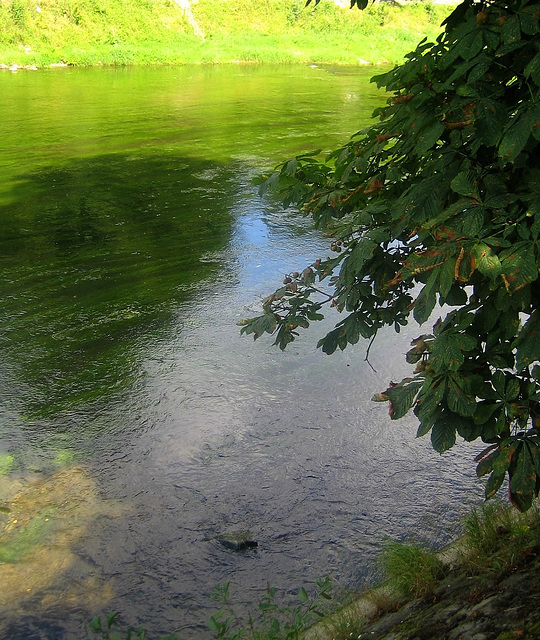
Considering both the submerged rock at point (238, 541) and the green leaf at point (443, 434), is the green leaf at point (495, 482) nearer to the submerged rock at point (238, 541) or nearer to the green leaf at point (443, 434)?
the green leaf at point (443, 434)

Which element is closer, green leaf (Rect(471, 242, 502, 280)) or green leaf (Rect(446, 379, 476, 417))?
green leaf (Rect(471, 242, 502, 280))

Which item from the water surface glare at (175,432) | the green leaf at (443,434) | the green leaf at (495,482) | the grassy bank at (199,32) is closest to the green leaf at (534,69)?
the green leaf at (443,434)

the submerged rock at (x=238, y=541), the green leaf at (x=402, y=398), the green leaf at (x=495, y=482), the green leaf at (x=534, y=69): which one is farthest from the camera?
the submerged rock at (x=238, y=541)

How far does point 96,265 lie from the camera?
764 cm

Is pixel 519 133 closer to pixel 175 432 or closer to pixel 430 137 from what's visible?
pixel 430 137

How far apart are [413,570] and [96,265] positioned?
5.33m

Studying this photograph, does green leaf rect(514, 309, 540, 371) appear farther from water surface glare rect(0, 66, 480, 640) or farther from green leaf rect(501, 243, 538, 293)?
water surface glare rect(0, 66, 480, 640)

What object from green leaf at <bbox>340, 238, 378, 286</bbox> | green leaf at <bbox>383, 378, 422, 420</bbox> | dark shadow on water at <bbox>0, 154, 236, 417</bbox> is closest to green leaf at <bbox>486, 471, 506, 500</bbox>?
green leaf at <bbox>383, 378, 422, 420</bbox>

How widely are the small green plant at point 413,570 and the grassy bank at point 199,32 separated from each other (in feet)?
85.4

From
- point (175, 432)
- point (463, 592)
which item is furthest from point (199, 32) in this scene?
point (463, 592)

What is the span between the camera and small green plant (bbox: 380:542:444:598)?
3094mm

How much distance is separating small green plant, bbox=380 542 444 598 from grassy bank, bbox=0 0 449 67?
85.4ft

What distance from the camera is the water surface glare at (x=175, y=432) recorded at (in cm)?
362

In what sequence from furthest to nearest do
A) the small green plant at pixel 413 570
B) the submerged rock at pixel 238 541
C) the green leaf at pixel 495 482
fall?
the submerged rock at pixel 238 541 < the small green plant at pixel 413 570 < the green leaf at pixel 495 482
